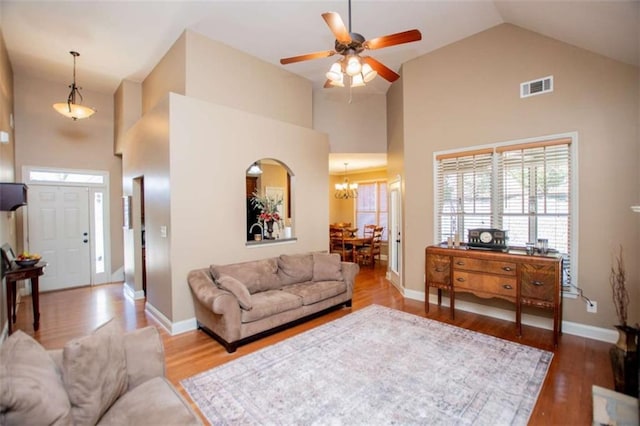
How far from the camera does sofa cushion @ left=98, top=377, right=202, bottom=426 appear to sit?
1.43m

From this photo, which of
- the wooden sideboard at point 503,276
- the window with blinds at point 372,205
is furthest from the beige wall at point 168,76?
the window with blinds at point 372,205

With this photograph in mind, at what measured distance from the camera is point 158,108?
387cm

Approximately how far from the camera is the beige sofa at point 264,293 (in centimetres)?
316

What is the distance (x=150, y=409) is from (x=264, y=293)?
2302 millimetres

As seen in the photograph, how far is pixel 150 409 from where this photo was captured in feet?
4.88

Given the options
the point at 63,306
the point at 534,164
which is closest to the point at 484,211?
the point at 534,164

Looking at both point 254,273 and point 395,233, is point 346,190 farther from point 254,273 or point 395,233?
point 254,273

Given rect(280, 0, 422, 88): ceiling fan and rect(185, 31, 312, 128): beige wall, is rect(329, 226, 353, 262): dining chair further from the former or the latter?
rect(280, 0, 422, 88): ceiling fan

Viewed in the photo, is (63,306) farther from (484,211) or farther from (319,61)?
(484,211)

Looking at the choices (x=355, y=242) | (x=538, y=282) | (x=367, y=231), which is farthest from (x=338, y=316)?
(x=367, y=231)

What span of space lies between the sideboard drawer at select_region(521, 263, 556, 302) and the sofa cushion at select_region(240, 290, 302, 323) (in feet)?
8.75

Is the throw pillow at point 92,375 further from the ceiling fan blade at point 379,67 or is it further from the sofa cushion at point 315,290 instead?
the ceiling fan blade at point 379,67

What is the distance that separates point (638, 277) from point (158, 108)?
5.90 m

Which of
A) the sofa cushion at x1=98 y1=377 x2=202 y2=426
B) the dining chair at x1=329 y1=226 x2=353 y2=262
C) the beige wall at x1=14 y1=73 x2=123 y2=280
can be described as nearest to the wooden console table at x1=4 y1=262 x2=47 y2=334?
the beige wall at x1=14 y1=73 x2=123 y2=280
